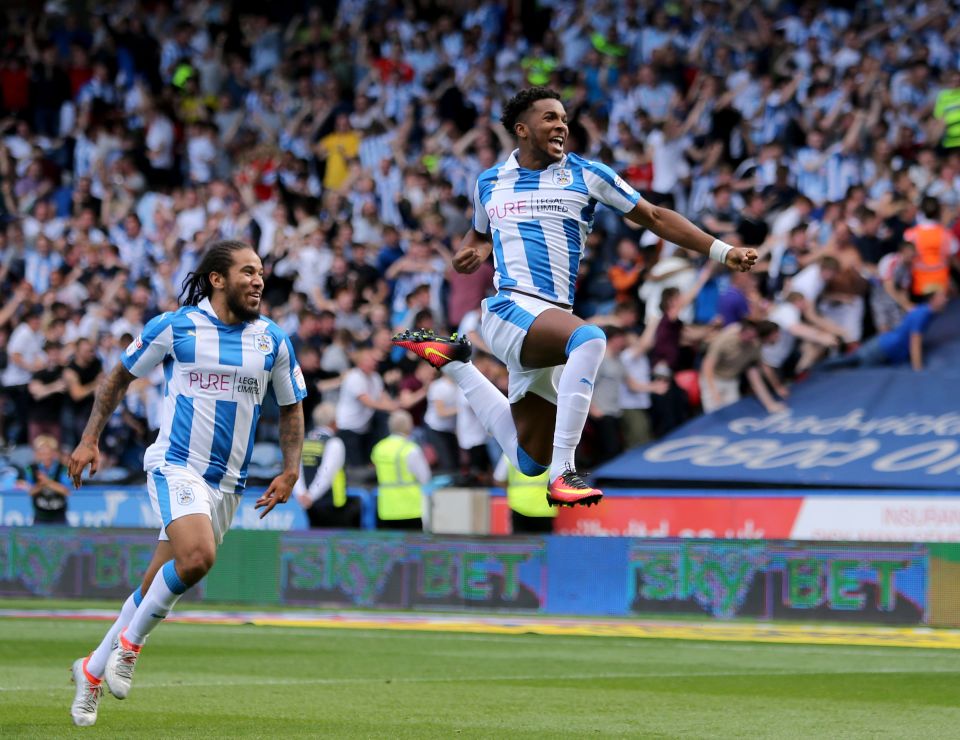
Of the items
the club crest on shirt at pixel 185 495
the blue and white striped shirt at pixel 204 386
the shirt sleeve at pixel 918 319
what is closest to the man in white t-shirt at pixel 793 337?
the shirt sleeve at pixel 918 319

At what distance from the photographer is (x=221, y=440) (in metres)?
8.95

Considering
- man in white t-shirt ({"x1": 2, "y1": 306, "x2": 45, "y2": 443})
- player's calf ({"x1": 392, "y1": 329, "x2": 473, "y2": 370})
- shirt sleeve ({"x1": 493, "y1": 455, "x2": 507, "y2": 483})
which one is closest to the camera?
player's calf ({"x1": 392, "y1": 329, "x2": 473, "y2": 370})

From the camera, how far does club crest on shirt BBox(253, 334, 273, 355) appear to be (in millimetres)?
9062

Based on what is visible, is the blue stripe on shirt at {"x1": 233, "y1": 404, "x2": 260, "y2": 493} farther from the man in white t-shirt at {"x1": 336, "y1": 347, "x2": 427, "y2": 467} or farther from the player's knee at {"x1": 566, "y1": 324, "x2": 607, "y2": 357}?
the man in white t-shirt at {"x1": 336, "y1": 347, "x2": 427, "y2": 467}

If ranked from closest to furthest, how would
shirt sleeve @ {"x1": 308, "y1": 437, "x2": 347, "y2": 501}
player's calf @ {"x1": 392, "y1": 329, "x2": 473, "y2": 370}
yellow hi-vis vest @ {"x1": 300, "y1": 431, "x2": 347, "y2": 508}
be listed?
player's calf @ {"x1": 392, "y1": 329, "x2": 473, "y2": 370} < shirt sleeve @ {"x1": 308, "y1": 437, "x2": 347, "y2": 501} < yellow hi-vis vest @ {"x1": 300, "y1": 431, "x2": 347, "y2": 508}

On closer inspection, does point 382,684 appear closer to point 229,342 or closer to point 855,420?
point 229,342

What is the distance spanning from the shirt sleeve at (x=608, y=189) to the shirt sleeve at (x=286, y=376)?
193 cm

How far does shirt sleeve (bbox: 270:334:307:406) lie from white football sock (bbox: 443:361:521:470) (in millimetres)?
1393

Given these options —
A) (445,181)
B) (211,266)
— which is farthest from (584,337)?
(445,181)

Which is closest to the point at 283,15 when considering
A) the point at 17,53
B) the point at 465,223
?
the point at 17,53

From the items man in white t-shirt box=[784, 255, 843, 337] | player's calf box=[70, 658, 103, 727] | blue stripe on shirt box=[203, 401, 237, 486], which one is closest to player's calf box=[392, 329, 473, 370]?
blue stripe on shirt box=[203, 401, 237, 486]

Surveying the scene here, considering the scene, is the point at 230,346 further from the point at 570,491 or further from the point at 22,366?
the point at 22,366

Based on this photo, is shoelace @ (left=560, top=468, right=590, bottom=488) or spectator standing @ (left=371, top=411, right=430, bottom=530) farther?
spectator standing @ (left=371, top=411, right=430, bottom=530)

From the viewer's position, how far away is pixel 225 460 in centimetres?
898
